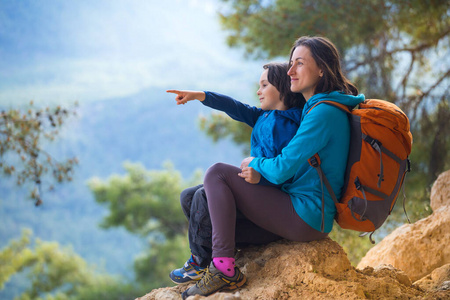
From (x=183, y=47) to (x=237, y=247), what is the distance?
2965cm

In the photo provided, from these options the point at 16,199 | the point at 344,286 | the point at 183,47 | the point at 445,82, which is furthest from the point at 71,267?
the point at 183,47

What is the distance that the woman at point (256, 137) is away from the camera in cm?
181

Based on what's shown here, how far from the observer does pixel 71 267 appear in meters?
11.9

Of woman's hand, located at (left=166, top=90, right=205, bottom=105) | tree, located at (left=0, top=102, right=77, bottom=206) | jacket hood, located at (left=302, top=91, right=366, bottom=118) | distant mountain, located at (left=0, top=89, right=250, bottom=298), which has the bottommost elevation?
jacket hood, located at (left=302, top=91, right=366, bottom=118)

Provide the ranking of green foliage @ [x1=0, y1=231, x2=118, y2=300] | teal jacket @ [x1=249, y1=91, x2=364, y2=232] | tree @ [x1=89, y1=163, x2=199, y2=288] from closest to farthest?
1. teal jacket @ [x1=249, y1=91, x2=364, y2=232]
2. green foliage @ [x1=0, y1=231, x2=118, y2=300]
3. tree @ [x1=89, y1=163, x2=199, y2=288]

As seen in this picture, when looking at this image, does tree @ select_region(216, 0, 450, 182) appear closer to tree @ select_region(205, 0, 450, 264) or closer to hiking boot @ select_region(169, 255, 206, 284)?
tree @ select_region(205, 0, 450, 264)

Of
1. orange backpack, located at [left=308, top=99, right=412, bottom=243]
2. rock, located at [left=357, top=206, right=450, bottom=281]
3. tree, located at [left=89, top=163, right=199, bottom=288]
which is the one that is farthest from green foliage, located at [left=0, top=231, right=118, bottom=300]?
orange backpack, located at [left=308, top=99, right=412, bottom=243]

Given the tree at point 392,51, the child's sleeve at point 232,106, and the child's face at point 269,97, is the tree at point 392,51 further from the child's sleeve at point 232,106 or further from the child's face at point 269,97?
the child's face at point 269,97

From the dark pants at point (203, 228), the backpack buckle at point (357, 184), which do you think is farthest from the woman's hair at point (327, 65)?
the dark pants at point (203, 228)

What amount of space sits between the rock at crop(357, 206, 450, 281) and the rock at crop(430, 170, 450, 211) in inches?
7.2

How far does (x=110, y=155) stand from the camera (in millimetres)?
25344

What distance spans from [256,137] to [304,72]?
0.37 m

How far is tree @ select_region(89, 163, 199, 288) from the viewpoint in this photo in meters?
10.3

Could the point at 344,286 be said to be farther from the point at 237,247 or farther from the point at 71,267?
the point at 71,267
